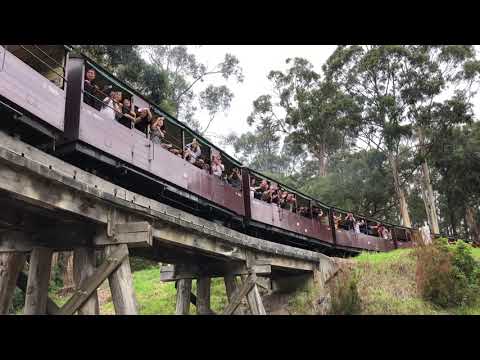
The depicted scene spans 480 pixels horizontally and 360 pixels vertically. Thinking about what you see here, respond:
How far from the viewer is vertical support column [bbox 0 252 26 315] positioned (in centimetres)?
746

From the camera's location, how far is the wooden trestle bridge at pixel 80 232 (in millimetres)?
5555

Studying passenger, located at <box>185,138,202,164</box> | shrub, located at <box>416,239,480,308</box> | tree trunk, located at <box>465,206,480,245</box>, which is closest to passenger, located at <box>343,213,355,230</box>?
shrub, located at <box>416,239,480,308</box>

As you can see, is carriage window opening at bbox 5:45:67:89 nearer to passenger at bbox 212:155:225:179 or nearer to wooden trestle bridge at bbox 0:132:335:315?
wooden trestle bridge at bbox 0:132:335:315

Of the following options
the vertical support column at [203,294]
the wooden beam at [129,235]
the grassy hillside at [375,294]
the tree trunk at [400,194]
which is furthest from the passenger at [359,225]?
the wooden beam at [129,235]

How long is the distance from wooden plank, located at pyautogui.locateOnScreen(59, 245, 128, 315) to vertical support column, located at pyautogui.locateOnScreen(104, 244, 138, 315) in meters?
0.07

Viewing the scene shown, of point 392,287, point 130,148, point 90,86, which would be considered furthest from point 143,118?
point 392,287

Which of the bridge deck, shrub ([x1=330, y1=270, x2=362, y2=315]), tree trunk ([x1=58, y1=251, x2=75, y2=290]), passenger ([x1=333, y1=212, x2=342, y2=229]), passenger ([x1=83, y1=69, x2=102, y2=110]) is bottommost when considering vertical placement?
shrub ([x1=330, y1=270, x2=362, y2=315])

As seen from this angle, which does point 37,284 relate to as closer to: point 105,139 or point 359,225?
point 105,139

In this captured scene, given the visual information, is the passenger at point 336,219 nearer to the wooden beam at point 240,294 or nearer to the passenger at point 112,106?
the wooden beam at point 240,294

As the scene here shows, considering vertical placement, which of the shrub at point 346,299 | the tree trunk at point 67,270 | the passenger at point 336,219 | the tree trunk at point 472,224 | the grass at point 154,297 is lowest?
the shrub at point 346,299

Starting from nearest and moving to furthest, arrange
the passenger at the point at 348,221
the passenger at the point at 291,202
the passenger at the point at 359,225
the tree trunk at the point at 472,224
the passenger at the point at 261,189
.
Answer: the passenger at the point at 261,189
the passenger at the point at 291,202
the passenger at the point at 348,221
the passenger at the point at 359,225
the tree trunk at the point at 472,224

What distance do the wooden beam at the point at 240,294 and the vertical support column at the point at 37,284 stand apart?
144 inches

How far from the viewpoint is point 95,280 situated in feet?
20.2

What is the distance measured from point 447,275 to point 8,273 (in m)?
11.3
